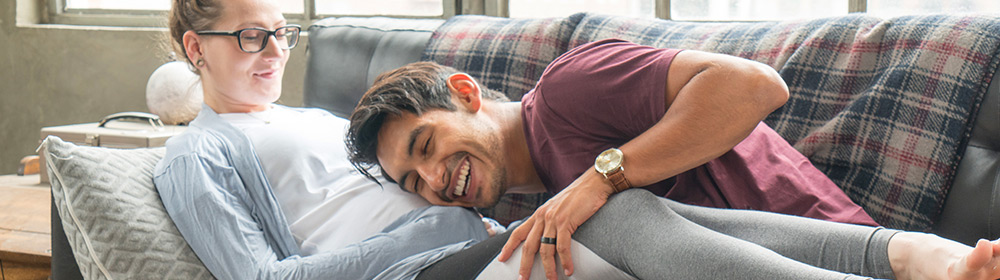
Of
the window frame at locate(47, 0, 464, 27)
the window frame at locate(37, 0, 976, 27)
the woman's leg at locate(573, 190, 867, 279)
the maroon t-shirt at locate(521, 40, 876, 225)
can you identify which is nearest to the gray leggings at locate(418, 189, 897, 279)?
the woman's leg at locate(573, 190, 867, 279)

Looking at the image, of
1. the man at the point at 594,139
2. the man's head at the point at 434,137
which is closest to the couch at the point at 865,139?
the man at the point at 594,139

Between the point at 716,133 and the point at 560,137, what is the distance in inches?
10.5

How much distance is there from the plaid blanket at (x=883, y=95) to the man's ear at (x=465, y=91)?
0.51m

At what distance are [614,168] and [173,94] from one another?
1.90 m

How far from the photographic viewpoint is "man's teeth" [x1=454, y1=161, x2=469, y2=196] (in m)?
1.48

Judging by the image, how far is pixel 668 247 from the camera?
109 centimetres

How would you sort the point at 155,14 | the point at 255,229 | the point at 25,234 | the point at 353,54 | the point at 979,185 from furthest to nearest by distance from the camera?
the point at 155,14
the point at 353,54
the point at 25,234
the point at 255,229
the point at 979,185

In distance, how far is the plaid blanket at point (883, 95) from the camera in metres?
1.41

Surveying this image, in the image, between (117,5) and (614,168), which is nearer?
(614,168)

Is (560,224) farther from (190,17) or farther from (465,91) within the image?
(190,17)

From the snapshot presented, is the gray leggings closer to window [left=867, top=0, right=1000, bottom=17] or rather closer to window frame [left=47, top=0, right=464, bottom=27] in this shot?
window [left=867, top=0, right=1000, bottom=17]

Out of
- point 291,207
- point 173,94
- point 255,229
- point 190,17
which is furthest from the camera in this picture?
point 173,94

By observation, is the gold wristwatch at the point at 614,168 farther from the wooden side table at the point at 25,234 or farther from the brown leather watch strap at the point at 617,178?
the wooden side table at the point at 25,234

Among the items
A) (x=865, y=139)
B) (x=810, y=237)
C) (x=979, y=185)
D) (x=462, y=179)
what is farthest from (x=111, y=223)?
(x=979, y=185)
